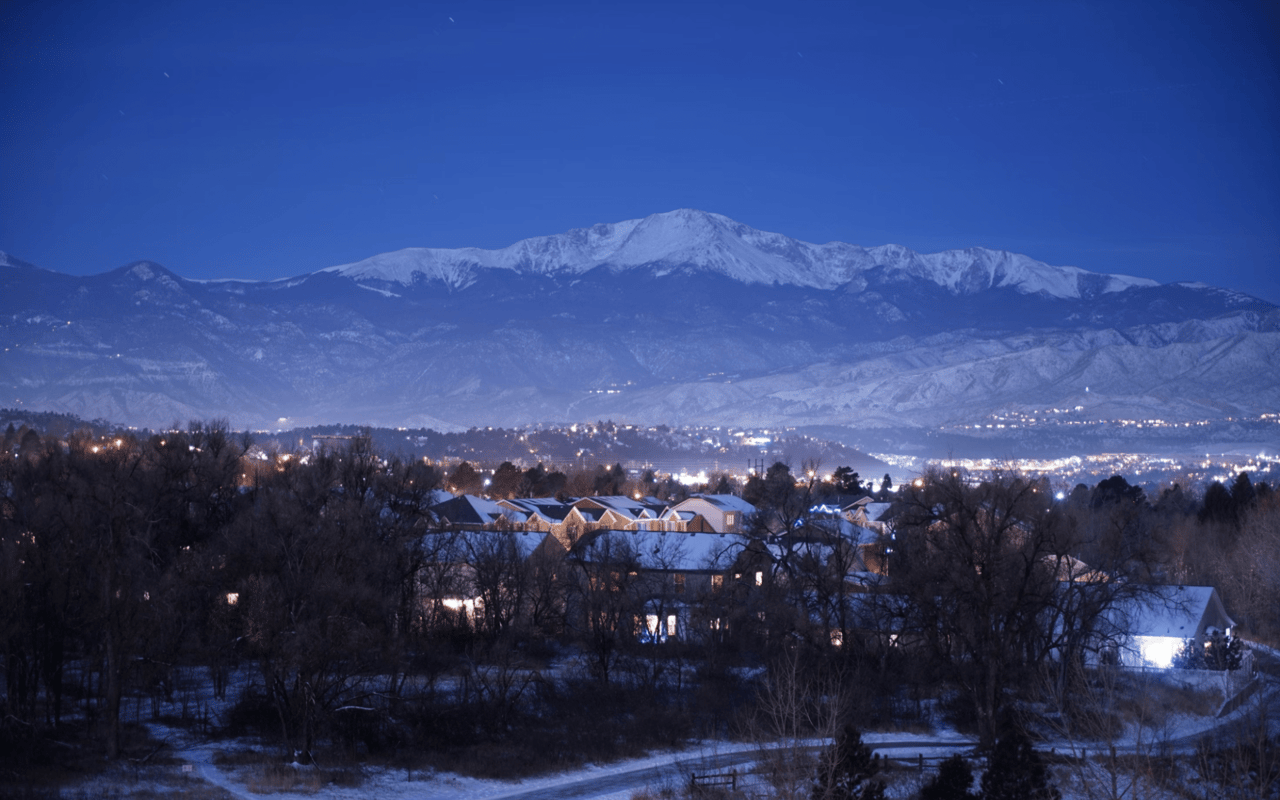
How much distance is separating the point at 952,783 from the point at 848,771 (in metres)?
3.92

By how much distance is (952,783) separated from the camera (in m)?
28.2

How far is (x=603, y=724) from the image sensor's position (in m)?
41.3

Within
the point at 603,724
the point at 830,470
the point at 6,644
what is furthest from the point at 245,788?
the point at 830,470

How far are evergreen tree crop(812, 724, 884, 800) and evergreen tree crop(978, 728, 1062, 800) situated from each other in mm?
2512

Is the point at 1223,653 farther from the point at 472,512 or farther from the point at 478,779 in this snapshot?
the point at 472,512

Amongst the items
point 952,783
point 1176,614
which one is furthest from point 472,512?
point 952,783

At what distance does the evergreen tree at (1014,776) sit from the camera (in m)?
26.3

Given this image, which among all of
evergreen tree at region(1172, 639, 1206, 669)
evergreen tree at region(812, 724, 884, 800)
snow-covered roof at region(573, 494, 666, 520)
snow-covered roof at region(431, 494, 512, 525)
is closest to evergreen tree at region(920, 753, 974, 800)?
evergreen tree at region(812, 724, 884, 800)

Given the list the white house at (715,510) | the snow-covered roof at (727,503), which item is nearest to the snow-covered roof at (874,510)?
the snow-covered roof at (727,503)

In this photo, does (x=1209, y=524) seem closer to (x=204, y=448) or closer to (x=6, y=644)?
(x=204, y=448)

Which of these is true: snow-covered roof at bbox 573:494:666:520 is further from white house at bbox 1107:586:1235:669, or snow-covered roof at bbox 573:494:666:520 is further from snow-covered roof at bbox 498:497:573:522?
white house at bbox 1107:586:1235:669

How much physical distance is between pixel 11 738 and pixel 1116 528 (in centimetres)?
3815

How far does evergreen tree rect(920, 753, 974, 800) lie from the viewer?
92.1 feet

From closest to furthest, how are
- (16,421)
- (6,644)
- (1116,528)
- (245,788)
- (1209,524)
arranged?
1. (245,788)
2. (6,644)
3. (1116,528)
4. (1209,524)
5. (16,421)
